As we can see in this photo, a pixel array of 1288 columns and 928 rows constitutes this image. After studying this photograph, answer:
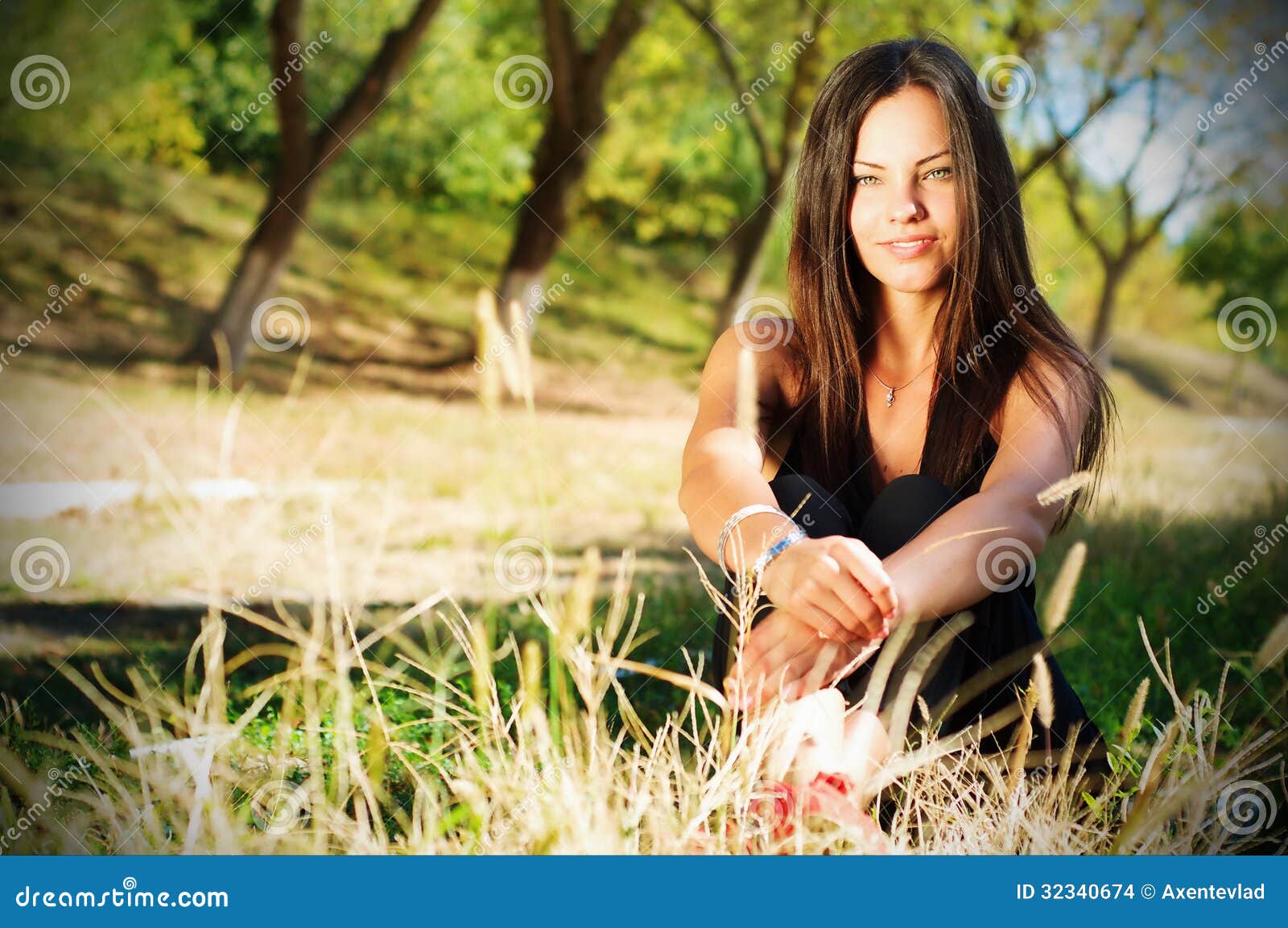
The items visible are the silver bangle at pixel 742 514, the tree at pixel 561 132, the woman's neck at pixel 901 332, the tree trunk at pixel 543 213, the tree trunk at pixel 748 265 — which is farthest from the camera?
the tree trunk at pixel 748 265

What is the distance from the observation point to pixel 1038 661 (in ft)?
5.41

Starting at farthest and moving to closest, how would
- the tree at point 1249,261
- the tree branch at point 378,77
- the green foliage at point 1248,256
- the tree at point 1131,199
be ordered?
the green foliage at point 1248,256 < the tree at point 1249,261 < the tree at point 1131,199 < the tree branch at point 378,77

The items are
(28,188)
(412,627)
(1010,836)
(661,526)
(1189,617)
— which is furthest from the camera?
(28,188)

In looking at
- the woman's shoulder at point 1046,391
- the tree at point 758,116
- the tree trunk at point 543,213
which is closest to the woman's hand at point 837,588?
the woman's shoulder at point 1046,391

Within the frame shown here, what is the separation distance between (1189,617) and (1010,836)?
2505 mm

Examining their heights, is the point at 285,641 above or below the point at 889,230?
below

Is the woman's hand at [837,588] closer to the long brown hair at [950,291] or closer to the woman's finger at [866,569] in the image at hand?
the woman's finger at [866,569]

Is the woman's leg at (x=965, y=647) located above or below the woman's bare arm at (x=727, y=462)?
below

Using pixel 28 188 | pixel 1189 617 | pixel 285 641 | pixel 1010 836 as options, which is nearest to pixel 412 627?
pixel 285 641

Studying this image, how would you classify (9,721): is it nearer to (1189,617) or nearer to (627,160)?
(1189,617)

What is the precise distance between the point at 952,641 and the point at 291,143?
7.30 m

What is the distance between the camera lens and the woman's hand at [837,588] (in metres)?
1.78

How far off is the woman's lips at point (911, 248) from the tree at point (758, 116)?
31.1 ft

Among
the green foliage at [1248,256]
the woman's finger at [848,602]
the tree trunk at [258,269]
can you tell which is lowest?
the woman's finger at [848,602]
